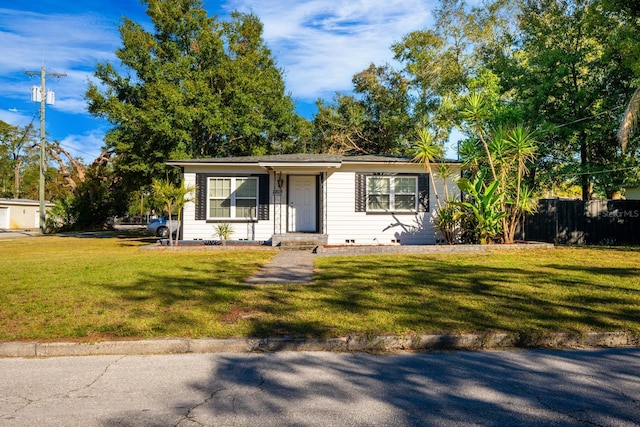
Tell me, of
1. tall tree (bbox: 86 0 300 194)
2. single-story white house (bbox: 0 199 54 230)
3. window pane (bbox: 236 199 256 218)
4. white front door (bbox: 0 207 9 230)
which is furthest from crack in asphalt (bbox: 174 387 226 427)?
white front door (bbox: 0 207 9 230)

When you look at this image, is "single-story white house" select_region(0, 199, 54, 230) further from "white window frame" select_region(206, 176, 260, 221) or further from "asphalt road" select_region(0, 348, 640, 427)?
"asphalt road" select_region(0, 348, 640, 427)

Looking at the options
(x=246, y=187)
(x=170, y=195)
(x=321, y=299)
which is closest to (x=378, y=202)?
(x=246, y=187)

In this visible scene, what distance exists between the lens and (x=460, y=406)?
3.21 metres

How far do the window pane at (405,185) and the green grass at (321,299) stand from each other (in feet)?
17.1

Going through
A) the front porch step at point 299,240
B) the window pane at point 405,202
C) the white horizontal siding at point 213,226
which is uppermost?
the window pane at point 405,202

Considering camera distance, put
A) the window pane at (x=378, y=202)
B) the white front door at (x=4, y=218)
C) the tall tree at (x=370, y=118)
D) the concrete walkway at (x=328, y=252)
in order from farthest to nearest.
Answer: the white front door at (x=4, y=218), the tall tree at (x=370, y=118), the window pane at (x=378, y=202), the concrete walkway at (x=328, y=252)

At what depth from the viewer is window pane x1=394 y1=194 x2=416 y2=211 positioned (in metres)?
15.0

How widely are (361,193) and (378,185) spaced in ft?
2.24

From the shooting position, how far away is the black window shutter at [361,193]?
14.9 m

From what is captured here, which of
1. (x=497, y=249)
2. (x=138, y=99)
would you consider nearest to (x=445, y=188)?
(x=497, y=249)

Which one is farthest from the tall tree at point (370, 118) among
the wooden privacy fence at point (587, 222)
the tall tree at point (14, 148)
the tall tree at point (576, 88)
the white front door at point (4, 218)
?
the tall tree at point (14, 148)

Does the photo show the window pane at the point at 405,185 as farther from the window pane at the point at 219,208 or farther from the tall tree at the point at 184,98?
the tall tree at the point at 184,98

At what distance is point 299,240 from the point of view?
13922mm

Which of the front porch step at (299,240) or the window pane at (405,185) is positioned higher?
the window pane at (405,185)
